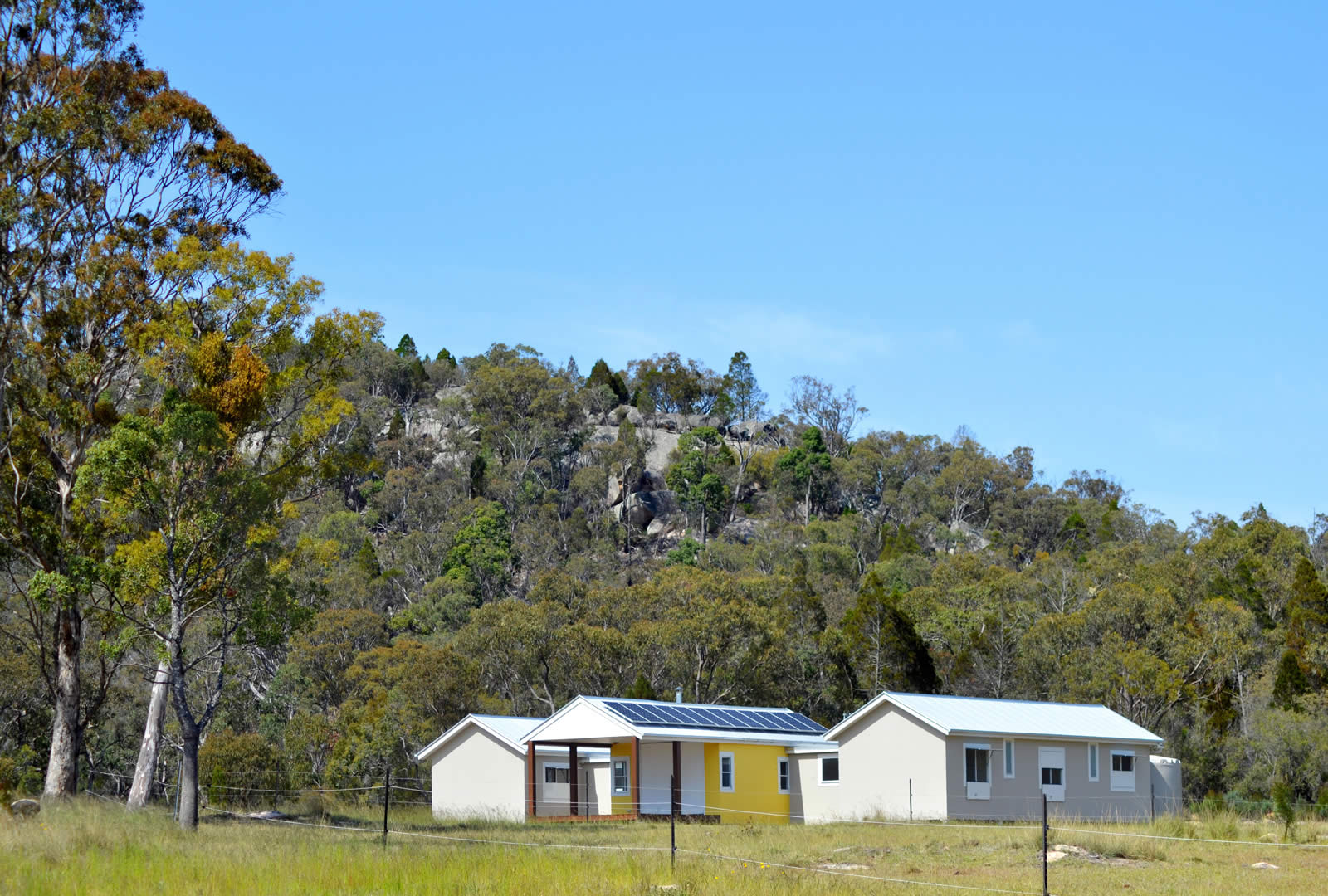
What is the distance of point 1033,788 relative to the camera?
3731 centimetres

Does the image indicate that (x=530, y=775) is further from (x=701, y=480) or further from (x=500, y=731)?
(x=701, y=480)

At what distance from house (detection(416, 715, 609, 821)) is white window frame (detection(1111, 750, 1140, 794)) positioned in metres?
14.6

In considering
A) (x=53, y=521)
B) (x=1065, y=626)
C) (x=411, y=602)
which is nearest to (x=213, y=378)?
(x=53, y=521)

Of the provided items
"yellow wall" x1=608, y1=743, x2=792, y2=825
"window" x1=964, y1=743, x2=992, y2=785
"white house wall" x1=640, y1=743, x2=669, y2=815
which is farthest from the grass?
"yellow wall" x1=608, y1=743, x2=792, y2=825

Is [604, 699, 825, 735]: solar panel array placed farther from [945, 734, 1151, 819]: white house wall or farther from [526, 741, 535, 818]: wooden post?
[945, 734, 1151, 819]: white house wall

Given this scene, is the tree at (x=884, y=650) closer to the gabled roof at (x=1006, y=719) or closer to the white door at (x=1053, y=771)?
the gabled roof at (x=1006, y=719)

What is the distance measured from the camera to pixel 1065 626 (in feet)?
192

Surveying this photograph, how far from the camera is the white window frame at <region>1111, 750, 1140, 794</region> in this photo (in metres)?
39.2

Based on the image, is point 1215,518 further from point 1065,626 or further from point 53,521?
point 53,521

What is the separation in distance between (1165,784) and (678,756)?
1500 centimetres

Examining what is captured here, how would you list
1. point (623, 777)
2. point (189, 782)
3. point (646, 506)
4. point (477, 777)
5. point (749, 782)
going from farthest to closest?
point (646, 506) < point (477, 777) < point (749, 782) < point (623, 777) < point (189, 782)

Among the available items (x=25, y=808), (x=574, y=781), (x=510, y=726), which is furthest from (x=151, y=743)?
(x=574, y=781)

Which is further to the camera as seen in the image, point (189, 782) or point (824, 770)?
point (824, 770)

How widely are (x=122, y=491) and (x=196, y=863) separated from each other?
12.8m
